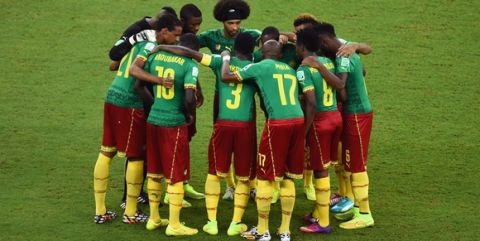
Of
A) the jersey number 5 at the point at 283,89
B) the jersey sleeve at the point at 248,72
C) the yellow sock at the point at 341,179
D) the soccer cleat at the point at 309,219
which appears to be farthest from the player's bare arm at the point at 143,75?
the yellow sock at the point at 341,179

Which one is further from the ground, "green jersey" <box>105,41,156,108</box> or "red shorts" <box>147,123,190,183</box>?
"green jersey" <box>105,41,156,108</box>

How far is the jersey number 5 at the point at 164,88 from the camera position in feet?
35.3

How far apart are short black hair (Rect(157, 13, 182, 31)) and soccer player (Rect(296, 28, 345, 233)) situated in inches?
55.0

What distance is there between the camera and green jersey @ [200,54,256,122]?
10.9 meters

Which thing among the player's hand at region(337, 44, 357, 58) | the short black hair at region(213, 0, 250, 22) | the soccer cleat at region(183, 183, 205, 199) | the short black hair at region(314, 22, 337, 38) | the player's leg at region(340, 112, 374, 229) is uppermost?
the short black hair at region(213, 0, 250, 22)

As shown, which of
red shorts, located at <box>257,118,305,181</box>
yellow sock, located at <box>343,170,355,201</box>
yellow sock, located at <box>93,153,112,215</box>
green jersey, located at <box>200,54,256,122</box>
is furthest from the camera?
yellow sock, located at <box>343,170,355,201</box>

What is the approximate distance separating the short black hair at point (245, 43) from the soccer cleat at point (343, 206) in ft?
7.56

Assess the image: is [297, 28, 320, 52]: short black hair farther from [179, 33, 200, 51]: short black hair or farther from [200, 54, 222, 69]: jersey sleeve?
[179, 33, 200, 51]: short black hair

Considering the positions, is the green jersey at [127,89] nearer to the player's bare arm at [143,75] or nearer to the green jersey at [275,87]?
the player's bare arm at [143,75]

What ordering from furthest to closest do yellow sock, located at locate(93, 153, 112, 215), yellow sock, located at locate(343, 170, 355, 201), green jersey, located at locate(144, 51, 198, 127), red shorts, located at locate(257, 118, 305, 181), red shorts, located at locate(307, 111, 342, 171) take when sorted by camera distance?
yellow sock, located at locate(343, 170, 355, 201), yellow sock, located at locate(93, 153, 112, 215), red shorts, located at locate(307, 111, 342, 171), green jersey, located at locate(144, 51, 198, 127), red shorts, located at locate(257, 118, 305, 181)

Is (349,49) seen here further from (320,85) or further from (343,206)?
(343,206)

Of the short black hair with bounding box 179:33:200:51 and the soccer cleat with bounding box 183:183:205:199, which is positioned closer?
the short black hair with bounding box 179:33:200:51

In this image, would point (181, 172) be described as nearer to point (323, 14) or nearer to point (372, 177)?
point (372, 177)

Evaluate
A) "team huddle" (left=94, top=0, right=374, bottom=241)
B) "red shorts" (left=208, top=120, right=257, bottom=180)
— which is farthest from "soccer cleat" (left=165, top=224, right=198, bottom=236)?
"red shorts" (left=208, top=120, right=257, bottom=180)
